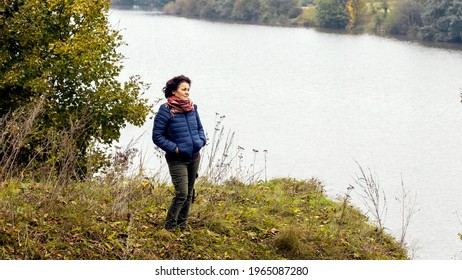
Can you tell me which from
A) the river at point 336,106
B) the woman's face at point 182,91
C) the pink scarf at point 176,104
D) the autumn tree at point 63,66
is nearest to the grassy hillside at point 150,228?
the pink scarf at point 176,104

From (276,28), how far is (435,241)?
80643 millimetres

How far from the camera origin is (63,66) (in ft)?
53.7

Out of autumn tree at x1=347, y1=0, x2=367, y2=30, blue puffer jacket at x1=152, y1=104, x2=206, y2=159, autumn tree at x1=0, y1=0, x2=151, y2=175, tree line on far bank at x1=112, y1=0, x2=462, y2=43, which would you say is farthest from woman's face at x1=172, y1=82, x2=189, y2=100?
autumn tree at x1=347, y1=0, x2=367, y2=30

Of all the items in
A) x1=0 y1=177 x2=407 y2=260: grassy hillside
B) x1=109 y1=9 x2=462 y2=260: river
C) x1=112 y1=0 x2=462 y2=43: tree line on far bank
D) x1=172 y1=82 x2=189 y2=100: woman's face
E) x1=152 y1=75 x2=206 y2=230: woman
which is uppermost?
x1=172 y1=82 x2=189 y2=100: woman's face

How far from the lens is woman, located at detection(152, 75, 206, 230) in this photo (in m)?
7.36

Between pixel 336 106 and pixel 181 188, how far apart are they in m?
40.7

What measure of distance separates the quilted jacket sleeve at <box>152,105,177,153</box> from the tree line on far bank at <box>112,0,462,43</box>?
7868 cm

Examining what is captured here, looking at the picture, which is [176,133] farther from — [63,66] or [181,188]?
[63,66]

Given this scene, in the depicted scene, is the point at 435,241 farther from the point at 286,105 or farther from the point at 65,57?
the point at 286,105

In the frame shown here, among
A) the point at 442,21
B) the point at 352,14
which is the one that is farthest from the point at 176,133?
the point at 352,14

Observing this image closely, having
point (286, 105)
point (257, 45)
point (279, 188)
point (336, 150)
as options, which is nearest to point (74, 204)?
point (279, 188)

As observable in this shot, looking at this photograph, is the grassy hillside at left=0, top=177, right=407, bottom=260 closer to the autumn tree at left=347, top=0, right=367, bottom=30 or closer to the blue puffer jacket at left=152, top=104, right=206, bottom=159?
the blue puffer jacket at left=152, top=104, right=206, bottom=159

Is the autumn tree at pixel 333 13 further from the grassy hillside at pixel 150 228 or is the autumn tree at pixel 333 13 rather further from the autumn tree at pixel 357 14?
the grassy hillside at pixel 150 228

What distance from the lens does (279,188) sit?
13602mm
